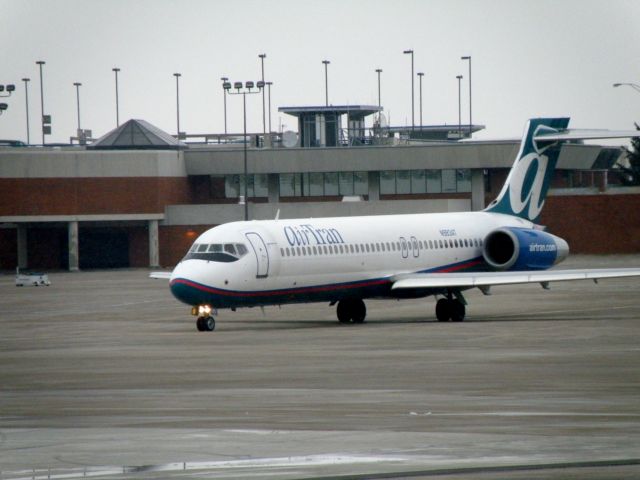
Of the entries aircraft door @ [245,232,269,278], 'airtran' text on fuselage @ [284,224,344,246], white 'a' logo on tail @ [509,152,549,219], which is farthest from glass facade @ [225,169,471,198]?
aircraft door @ [245,232,269,278]

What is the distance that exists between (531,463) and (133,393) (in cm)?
936

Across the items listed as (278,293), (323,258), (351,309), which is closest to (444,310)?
(351,309)

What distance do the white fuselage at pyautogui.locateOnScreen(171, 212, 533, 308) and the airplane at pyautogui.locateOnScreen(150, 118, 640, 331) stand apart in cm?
3

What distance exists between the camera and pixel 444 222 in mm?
44188

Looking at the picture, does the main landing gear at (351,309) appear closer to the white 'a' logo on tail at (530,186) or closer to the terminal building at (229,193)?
the white 'a' logo on tail at (530,186)

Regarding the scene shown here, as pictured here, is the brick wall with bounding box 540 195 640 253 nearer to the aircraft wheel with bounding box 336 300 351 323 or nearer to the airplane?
the airplane

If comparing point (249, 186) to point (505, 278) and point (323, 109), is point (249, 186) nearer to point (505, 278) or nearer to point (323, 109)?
point (323, 109)

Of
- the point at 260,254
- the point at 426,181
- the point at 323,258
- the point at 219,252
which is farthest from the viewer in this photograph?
the point at 426,181

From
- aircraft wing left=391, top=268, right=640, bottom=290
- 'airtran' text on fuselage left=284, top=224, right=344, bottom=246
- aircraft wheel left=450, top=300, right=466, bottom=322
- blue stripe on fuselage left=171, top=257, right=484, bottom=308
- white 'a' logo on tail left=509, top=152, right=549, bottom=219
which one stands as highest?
white 'a' logo on tail left=509, top=152, right=549, bottom=219

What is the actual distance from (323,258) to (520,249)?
7379 mm

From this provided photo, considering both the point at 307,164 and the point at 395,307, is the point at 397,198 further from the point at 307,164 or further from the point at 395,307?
the point at 395,307

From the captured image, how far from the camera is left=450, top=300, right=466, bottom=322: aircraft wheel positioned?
41281 millimetres

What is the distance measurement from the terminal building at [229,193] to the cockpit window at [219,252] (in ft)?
136

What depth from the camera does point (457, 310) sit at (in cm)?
4128
